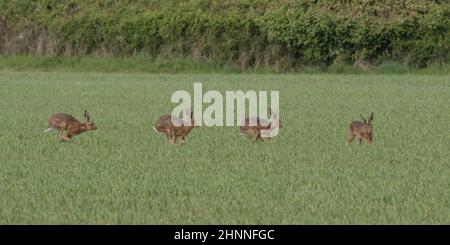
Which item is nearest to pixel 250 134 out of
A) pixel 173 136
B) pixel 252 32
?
pixel 173 136

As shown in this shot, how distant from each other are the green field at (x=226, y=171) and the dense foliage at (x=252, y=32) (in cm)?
1437

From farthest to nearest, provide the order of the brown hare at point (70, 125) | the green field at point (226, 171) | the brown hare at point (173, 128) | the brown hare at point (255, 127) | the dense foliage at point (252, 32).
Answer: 1. the dense foliage at point (252, 32)
2. the brown hare at point (255, 127)
3. the brown hare at point (70, 125)
4. the brown hare at point (173, 128)
5. the green field at point (226, 171)

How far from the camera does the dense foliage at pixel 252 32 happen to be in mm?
34250

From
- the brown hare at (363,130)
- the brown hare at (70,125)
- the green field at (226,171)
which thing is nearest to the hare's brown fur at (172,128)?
the green field at (226,171)

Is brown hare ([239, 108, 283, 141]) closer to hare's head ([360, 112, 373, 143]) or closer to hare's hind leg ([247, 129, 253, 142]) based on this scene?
hare's hind leg ([247, 129, 253, 142])

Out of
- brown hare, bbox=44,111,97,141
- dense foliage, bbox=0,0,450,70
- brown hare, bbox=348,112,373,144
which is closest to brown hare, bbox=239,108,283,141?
brown hare, bbox=348,112,373,144

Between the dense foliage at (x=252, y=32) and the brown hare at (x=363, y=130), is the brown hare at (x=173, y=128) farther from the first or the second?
the dense foliage at (x=252, y=32)

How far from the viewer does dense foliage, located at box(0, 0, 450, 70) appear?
112ft

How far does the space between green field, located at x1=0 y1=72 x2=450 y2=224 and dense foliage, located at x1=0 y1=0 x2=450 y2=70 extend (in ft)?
47.2

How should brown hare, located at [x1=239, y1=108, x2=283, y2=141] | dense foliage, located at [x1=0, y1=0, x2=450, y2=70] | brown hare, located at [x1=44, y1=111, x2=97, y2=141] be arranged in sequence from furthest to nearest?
dense foliage, located at [x1=0, y1=0, x2=450, y2=70], brown hare, located at [x1=239, y1=108, x2=283, y2=141], brown hare, located at [x1=44, y1=111, x2=97, y2=141]

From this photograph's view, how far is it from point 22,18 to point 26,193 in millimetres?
29768

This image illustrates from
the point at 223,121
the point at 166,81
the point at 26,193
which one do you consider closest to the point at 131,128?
the point at 223,121

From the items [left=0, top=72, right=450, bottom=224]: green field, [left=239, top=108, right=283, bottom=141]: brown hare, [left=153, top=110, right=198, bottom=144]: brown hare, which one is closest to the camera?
[left=0, top=72, right=450, bottom=224]: green field
